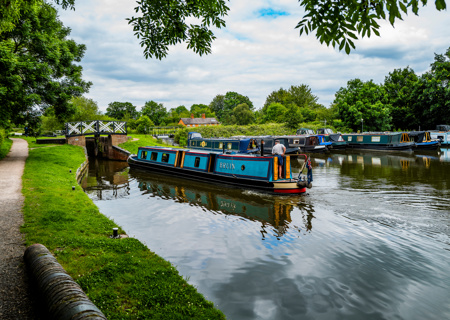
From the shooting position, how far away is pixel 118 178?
677 inches

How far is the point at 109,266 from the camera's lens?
468 cm

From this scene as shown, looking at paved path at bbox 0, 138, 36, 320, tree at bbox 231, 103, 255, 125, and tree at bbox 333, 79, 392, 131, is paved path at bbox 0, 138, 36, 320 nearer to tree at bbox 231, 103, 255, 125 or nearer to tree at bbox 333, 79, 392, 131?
tree at bbox 333, 79, 392, 131

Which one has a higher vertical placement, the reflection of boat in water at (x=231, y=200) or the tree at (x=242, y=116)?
the tree at (x=242, y=116)

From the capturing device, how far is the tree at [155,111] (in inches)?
3140

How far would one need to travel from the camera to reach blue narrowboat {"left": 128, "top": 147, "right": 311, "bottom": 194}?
12109 mm

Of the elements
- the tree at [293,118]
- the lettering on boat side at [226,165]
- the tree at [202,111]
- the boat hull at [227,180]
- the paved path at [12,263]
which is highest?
the tree at [202,111]

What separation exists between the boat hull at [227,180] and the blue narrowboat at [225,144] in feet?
10.1

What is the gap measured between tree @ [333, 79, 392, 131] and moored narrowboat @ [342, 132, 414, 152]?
934 cm

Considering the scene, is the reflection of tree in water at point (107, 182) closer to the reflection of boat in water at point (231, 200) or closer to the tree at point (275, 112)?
the reflection of boat in water at point (231, 200)

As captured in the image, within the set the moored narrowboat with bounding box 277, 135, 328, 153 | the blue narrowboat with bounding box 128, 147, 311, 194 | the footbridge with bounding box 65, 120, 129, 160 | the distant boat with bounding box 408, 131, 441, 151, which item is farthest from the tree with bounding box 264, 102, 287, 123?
the blue narrowboat with bounding box 128, 147, 311, 194

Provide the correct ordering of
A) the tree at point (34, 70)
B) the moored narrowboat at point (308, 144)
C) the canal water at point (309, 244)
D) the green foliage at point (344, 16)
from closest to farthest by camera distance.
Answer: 1. the green foliage at point (344, 16)
2. the canal water at point (309, 244)
3. the tree at point (34, 70)
4. the moored narrowboat at point (308, 144)

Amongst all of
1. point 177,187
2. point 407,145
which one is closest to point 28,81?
point 177,187

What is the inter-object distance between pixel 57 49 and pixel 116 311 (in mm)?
16154

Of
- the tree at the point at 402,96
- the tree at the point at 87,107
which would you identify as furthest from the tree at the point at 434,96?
the tree at the point at 87,107
